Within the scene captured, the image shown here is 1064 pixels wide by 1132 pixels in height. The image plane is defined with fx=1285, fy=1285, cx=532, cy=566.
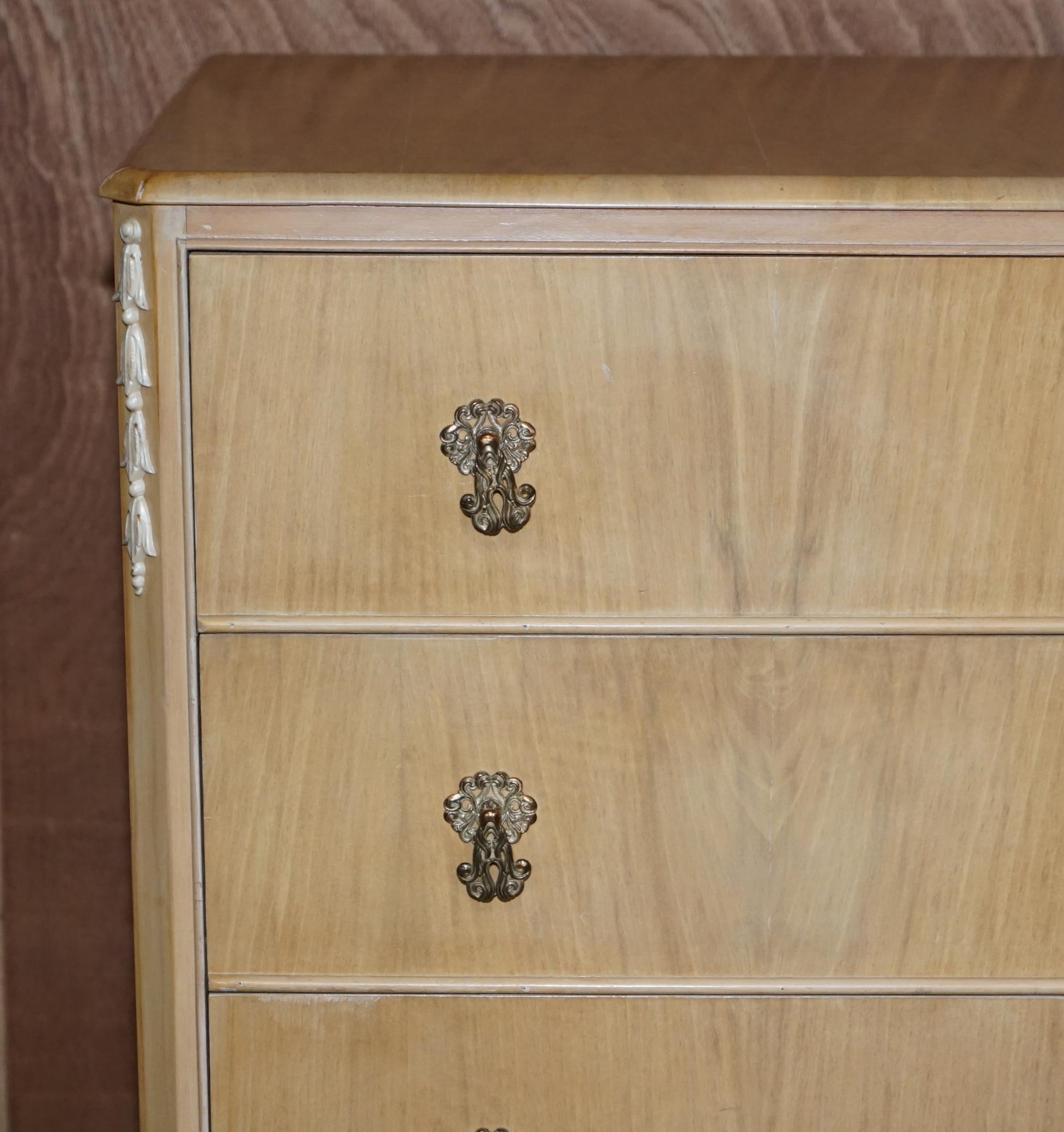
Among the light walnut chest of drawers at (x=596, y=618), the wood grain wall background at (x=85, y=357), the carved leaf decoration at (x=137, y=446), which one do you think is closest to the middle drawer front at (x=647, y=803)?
the light walnut chest of drawers at (x=596, y=618)

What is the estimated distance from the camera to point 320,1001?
32.5 inches

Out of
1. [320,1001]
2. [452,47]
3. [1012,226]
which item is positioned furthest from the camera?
[452,47]

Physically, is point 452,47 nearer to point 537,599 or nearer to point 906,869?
point 537,599

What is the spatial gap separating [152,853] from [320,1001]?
0.14 m

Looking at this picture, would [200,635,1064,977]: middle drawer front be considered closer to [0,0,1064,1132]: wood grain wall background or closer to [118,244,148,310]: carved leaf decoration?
[118,244,148,310]: carved leaf decoration

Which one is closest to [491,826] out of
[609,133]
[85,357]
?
[609,133]

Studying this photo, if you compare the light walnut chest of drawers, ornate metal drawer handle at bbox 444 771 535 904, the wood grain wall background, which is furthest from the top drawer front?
the wood grain wall background

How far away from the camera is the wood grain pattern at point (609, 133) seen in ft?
2.35

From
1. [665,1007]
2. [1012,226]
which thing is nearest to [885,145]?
[1012,226]

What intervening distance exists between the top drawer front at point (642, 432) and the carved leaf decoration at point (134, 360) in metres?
0.03

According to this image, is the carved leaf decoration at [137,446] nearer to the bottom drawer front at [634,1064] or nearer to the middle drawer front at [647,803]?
the middle drawer front at [647,803]

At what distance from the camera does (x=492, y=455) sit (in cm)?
75

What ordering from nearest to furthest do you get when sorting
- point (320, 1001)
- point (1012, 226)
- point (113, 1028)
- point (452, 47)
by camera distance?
point (1012, 226)
point (320, 1001)
point (452, 47)
point (113, 1028)

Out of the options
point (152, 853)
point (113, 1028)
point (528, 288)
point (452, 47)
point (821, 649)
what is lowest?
point (113, 1028)
